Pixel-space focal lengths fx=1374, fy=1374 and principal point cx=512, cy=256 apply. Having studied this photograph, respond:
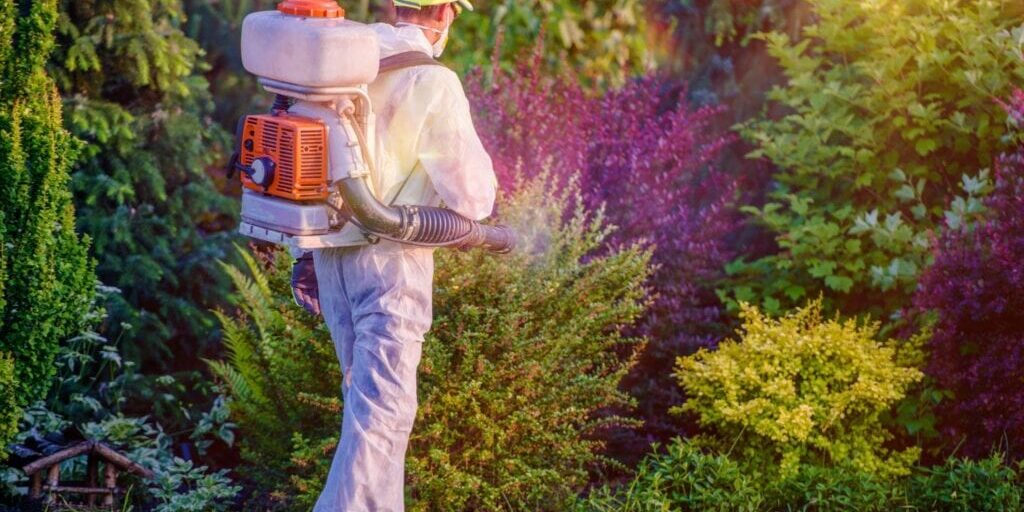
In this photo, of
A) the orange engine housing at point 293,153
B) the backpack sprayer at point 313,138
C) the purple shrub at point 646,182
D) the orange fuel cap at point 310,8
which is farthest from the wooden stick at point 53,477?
the orange fuel cap at point 310,8

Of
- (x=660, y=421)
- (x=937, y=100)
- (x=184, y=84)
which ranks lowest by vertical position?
(x=660, y=421)

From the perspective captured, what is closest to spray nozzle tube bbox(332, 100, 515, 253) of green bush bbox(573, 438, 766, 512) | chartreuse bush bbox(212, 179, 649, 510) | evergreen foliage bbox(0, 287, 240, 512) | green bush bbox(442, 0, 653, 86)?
chartreuse bush bbox(212, 179, 649, 510)

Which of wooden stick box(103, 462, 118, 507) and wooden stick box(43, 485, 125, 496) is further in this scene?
wooden stick box(103, 462, 118, 507)

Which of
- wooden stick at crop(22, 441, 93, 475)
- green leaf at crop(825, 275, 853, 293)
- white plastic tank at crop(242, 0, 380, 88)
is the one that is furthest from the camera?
green leaf at crop(825, 275, 853, 293)

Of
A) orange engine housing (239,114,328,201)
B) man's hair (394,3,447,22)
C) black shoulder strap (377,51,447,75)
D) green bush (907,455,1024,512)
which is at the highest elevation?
man's hair (394,3,447,22)

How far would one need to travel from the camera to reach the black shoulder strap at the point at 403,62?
153 inches

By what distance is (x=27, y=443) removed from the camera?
230 inches

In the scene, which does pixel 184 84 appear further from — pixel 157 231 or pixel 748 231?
pixel 748 231

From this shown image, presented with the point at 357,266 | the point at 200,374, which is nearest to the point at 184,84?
the point at 200,374

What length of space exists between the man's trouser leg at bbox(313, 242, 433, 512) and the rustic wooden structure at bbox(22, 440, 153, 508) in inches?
66.3

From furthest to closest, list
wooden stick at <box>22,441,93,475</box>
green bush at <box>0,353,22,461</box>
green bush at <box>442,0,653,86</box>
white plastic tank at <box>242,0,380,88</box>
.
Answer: green bush at <box>442,0,653,86</box>, wooden stick at <box>22,441,93,475</box>, green bush at <box>0,353,22,461</box>, white plastic tank at <box>242,0,380,88</box>

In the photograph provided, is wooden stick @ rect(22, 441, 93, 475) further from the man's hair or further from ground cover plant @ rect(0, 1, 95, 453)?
the man's hair

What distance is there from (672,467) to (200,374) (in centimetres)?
252

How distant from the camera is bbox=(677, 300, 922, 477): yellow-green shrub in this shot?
207 inches
